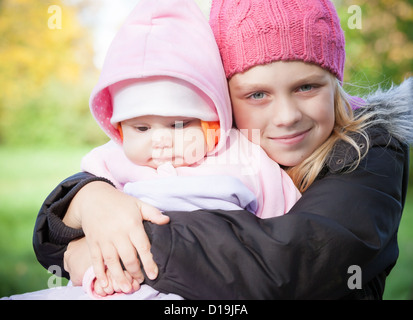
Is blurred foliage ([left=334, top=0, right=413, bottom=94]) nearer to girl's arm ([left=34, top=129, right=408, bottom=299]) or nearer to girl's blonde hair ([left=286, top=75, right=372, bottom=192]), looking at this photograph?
girl's blonde hair ([left=286, top=75, right=372, bottom=192])

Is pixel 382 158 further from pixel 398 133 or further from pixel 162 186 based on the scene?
Result: pixel 162 186

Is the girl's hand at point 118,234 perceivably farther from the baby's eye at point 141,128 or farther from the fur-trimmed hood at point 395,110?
the fur-trimmed hood at point 395,110

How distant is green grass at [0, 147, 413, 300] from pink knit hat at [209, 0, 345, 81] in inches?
129

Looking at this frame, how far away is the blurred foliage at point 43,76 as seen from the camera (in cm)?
679

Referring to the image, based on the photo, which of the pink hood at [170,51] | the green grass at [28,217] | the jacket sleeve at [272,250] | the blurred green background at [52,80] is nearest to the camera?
the jacket sleeve at [272,250]

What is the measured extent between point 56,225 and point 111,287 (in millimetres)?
317

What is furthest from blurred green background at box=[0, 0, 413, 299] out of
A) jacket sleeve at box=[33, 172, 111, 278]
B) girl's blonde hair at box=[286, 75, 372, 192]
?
girl's blonde hair at box=[286, 75, 372, 192]

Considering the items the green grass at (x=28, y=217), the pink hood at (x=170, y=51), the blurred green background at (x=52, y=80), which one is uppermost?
the blurred green background at (x=52, y=80)

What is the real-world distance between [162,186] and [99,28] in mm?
6630

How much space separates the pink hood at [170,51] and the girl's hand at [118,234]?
342 millimetres

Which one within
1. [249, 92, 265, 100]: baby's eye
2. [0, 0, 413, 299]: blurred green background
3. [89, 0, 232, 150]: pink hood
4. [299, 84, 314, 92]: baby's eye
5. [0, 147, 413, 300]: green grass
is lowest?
[0, 147, 413, 300]: green grass

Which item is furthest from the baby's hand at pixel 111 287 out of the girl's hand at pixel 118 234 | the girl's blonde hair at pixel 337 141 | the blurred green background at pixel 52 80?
the blurred green background at pixel 52 80

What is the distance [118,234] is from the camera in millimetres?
1183

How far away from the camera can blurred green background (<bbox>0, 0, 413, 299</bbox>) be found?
21.1 ft
